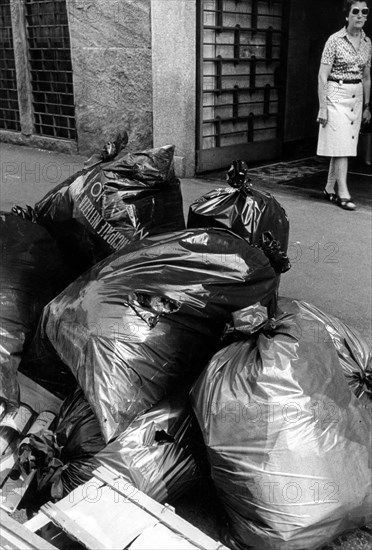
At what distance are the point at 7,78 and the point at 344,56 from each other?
5.79 meters

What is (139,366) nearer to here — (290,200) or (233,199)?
(233,199)

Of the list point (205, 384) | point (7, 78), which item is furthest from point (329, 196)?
point (7, 78)

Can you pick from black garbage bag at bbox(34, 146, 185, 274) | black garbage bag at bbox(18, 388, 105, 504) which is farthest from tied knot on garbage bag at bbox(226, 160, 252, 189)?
black garbage bag at bbox(18, 388, 105, 504)

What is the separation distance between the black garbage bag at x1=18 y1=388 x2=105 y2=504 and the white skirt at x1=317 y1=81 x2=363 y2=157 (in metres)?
3.75

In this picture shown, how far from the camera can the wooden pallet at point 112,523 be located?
1.73m

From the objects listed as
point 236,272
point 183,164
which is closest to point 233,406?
point 236,272

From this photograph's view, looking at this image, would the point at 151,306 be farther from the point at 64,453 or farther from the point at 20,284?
the point at 20,284

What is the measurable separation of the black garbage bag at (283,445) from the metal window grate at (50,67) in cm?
679

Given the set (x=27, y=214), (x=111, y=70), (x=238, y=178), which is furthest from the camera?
(x=111, y=70)

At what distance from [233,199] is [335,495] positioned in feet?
4.60

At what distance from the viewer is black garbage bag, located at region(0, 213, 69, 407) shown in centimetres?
243

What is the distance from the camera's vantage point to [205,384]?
2.09 meters

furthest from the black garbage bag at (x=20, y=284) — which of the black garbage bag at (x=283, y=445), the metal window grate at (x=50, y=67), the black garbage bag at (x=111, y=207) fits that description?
the metal window grate at (x=50, y=67)

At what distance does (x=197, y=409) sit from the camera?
2.05 meters
